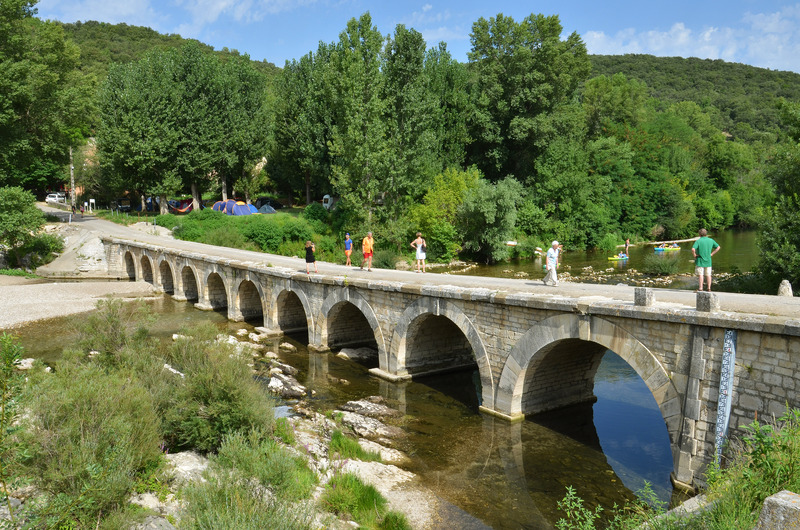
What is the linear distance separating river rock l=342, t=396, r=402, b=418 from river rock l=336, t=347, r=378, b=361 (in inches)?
181

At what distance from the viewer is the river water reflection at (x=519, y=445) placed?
11.0 m

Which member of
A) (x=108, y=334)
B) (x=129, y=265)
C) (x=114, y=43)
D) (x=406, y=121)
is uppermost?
(x=114, y=43)

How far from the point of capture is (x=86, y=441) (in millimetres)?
8273

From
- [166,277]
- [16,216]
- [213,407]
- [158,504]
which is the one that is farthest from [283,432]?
[16,216]

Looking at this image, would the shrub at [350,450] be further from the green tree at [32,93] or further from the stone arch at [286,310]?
the green tree at [32,93]

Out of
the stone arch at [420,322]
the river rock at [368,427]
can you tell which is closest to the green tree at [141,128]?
the stone arch at [420,322]

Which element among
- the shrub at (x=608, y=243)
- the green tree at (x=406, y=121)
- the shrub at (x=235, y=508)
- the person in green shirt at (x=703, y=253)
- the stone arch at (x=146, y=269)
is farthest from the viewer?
the shrub at (x=608, y=243)

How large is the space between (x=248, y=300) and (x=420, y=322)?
12.6 metres

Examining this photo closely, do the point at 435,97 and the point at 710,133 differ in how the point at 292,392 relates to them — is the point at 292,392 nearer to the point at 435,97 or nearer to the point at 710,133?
the point at 435,97

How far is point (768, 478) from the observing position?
652 centimetres

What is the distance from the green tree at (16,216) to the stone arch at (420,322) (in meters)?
28.5

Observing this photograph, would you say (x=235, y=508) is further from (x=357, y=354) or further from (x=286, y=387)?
(x=357, y=354)

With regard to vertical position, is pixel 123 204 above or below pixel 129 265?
above

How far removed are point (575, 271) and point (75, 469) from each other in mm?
33289
